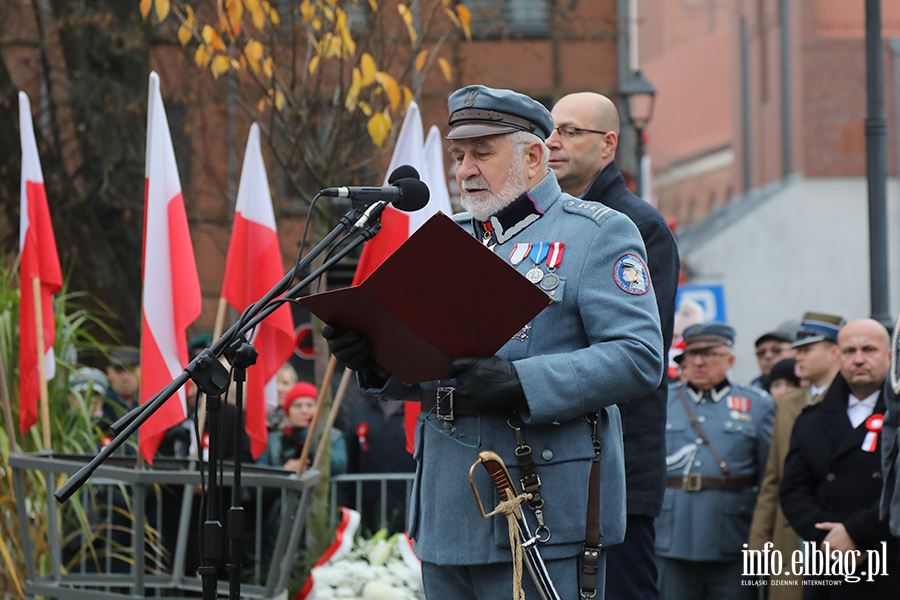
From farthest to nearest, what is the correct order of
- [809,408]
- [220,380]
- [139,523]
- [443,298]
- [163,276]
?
[809,408], [163,276], [139,523], [220,380], [443,298]

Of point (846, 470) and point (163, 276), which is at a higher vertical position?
point (163, 276)

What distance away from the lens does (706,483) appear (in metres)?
6.58

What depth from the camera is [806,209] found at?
28547 millimetres

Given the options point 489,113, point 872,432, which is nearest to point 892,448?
point 872,432

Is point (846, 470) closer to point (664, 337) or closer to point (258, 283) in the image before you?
point (664, 337)

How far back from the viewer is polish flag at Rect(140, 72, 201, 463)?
5.22 meters

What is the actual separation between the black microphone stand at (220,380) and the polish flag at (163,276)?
69.3 inches

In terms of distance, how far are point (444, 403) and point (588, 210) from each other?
0.68m

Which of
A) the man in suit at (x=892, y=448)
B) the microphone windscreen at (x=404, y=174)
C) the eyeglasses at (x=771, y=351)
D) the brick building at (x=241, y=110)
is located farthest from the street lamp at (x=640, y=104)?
the microphone windscreen at (x=404, y=174)

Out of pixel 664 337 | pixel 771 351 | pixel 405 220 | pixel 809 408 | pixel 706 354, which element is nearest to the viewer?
pixel 664 337

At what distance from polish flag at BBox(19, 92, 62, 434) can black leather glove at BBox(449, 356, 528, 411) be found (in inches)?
140

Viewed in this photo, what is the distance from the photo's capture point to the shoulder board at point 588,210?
310 cm

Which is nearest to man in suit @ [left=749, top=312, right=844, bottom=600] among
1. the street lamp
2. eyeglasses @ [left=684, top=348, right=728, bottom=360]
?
eyeglasses @ [left=684, top=348, right=728, bottom=360]

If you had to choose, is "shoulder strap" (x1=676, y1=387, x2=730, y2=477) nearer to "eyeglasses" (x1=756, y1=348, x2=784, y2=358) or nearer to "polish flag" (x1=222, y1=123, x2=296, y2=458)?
"eyeglasses" (x1=756, y1=348, x2=784, y2=358)
